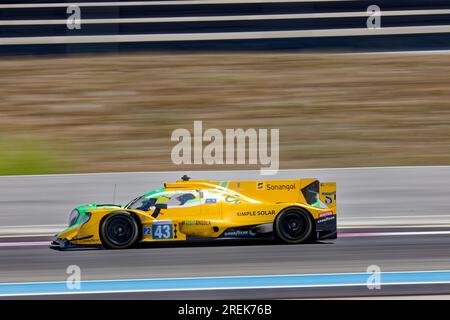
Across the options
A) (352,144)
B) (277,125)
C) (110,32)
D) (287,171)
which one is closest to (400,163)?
(352,144)

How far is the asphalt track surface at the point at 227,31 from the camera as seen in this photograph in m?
21.6

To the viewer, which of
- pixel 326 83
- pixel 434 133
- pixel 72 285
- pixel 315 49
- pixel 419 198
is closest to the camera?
pixel 72 285

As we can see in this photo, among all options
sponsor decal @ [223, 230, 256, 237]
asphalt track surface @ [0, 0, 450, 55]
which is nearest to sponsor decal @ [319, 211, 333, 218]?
sponsor decal @ [223, 230, 256, 237]

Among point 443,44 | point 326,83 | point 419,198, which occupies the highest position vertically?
point 443,44

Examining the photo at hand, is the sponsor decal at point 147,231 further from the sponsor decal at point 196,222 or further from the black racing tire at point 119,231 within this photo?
the sponsor decal at point 196,222

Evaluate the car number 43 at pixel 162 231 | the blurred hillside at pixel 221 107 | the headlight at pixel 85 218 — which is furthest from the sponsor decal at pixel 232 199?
the blurred hillside at pixel 221 107

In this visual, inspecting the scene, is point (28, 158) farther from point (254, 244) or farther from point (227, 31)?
point (227, 31)

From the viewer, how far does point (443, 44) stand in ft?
72.1

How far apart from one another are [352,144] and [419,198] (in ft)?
14.1

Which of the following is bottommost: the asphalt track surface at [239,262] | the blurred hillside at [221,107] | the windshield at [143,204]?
the asphalt track surface at [239,262]

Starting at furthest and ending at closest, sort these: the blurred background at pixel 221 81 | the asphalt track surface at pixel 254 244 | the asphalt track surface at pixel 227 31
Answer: the asphalt track surface at pixel 227 31
the blurred background at pixel 221 81
the asphalt track surface at pixel 254 244

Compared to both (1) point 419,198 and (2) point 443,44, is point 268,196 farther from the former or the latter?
(2) point 443,44

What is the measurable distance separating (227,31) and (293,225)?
40.4 feet

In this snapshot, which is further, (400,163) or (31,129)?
(31,129)
